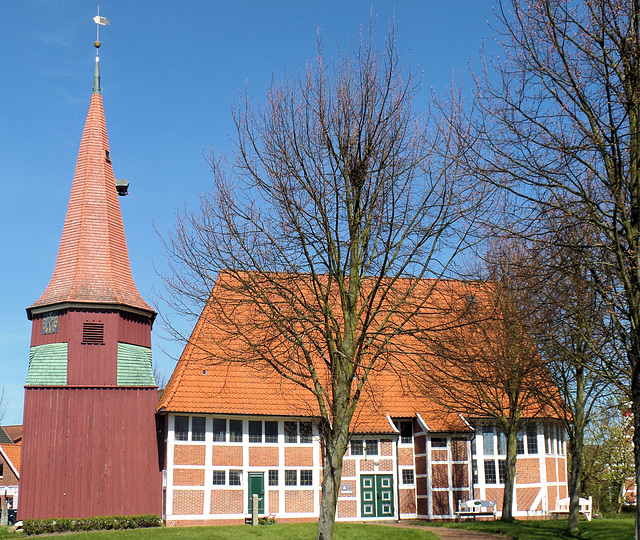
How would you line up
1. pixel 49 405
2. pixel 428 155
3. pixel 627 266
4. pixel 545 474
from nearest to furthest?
pixel 627 266, pixel 428 155, pixel 49 405, pixel 545 474

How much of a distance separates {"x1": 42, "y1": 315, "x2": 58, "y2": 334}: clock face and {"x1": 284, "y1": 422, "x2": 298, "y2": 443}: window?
9.20 meters

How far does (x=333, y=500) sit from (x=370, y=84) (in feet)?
22.4

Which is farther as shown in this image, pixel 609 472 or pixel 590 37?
pixel 609 472

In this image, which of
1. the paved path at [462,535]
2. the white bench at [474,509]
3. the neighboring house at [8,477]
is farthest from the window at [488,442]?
the neighboring house at [8,477]

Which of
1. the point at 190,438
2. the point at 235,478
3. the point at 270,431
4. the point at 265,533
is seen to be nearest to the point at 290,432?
the point at 270,431

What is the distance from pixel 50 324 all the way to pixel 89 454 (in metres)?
5.12

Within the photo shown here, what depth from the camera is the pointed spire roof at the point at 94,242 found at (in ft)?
89.4

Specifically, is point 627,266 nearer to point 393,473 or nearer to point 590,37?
point 590,37

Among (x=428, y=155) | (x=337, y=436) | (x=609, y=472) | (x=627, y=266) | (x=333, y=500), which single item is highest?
(x=428, y=155)

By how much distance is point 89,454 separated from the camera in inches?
1001

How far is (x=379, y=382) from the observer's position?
29156mm

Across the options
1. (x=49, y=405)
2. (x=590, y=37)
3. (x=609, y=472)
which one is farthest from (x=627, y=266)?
(x=609, y=472)

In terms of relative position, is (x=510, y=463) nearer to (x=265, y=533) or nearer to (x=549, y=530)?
(x=549, y=530)

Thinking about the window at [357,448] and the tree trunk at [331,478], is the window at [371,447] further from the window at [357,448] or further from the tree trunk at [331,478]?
the tree trunk at [331,478]
